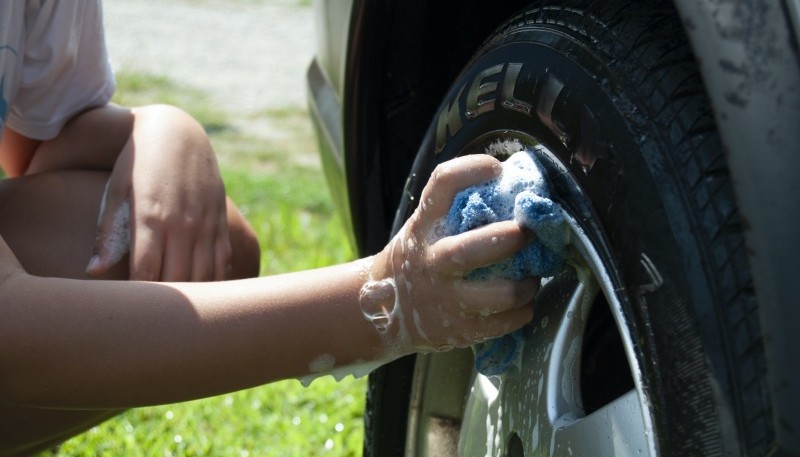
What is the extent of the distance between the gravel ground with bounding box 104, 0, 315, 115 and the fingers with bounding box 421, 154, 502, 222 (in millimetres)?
4620

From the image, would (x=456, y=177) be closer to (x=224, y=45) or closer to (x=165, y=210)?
(x=165, y=210)

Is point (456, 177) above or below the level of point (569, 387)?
above

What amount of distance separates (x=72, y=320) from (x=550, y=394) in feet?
1.97

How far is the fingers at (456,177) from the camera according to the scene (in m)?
1.30

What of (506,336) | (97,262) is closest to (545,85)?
(506,336)

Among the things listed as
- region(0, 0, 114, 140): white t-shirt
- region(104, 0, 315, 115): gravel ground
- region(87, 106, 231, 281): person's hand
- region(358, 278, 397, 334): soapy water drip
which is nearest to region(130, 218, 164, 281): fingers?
region(87, 106, 231, 281): person's hand

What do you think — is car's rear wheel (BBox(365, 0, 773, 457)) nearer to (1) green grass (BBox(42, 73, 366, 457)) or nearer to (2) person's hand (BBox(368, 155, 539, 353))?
(2) person's hand (BBox(368, 155, 539, 353))

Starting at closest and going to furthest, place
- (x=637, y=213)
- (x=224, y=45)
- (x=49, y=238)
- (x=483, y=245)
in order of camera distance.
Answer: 1. (x=637, y=213)
2. (x=483, y=245)
3. (x=49, y=238)
4. (x=224, y=45)

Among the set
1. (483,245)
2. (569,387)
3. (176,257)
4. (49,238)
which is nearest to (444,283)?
(483,245)

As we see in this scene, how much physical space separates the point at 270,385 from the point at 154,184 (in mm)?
1118

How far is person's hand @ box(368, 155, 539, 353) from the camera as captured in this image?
1.26m

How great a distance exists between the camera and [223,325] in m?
1.36

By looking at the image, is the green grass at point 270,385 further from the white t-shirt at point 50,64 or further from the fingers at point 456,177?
the fingers at point 456,177

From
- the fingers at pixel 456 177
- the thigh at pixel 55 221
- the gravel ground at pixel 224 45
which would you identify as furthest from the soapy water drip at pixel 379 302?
the gravel ground at pixel 224 45
